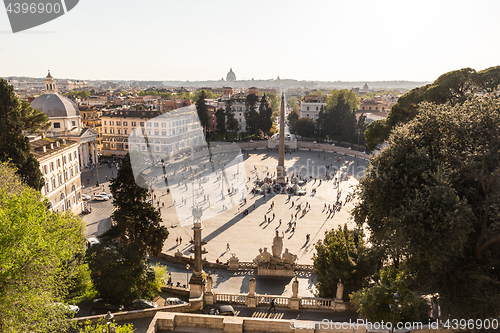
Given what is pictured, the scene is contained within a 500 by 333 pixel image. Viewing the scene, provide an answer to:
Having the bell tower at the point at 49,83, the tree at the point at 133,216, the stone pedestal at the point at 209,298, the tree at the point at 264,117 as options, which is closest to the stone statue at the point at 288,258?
the stone pedestal at the point at 209,298

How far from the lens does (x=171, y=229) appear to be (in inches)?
1080

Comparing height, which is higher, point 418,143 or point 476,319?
point 418,143

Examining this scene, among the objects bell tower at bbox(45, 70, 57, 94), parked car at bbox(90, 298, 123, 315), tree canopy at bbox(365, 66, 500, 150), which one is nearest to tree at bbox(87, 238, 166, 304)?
parked car at bbox(90, 298, 123, 315)

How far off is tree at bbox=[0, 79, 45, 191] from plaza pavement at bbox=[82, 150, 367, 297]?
6.77m

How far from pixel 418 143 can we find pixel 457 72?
15.7 meters

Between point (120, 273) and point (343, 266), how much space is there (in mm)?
8634

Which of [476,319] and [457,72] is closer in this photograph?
[476,319]

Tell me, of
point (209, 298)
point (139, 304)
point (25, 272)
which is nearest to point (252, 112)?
point (139, 304)

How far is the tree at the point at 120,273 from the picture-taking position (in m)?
14.3

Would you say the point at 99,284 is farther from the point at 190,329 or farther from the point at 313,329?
the point at 313,329

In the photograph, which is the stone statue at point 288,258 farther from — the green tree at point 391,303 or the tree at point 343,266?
the green tree at point 391,303

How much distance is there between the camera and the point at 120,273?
14.4 m

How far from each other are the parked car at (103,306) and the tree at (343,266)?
310 inches

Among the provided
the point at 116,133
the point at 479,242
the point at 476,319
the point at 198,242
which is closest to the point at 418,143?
the point at 479,242
